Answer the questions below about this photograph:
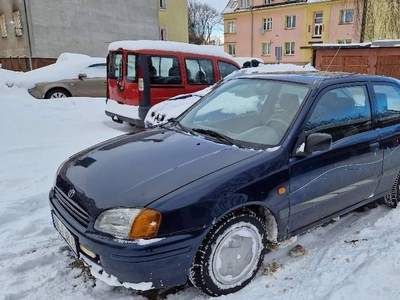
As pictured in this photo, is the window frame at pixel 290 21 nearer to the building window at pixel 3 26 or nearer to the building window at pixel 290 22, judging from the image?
the building window at pixel 290 22

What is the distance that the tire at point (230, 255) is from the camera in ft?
7.74

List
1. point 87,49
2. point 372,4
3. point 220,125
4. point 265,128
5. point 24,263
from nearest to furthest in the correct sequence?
point 24,263, point 265,128, point 220,125, point 87,49, point 372,4

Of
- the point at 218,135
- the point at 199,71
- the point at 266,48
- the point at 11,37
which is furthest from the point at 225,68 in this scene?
the point at 266,48

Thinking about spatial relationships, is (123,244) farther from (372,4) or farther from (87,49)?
(372,4)

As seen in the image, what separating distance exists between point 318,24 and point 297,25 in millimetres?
1919

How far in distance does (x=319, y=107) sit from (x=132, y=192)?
1.75m

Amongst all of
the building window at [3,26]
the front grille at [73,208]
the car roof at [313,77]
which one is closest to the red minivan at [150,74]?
the car roof at [313,77]

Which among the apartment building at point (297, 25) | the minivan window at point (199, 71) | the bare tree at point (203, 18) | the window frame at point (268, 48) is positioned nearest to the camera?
the minivan window at point (199, 71)

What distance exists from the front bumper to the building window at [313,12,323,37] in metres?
33.3

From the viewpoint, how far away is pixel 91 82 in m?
10.8

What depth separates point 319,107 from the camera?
9.84 ft

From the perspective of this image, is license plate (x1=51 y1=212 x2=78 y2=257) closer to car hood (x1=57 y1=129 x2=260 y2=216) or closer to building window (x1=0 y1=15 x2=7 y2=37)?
car hood (x1=57 y1=129 x2=260 y2=216)

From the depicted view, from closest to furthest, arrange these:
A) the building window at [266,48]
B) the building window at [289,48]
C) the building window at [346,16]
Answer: the building window at [346,16]
the building window at [289,48]
the building window at [266,48]

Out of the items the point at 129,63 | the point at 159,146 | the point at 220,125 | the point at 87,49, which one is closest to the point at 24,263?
the point at 159,146
